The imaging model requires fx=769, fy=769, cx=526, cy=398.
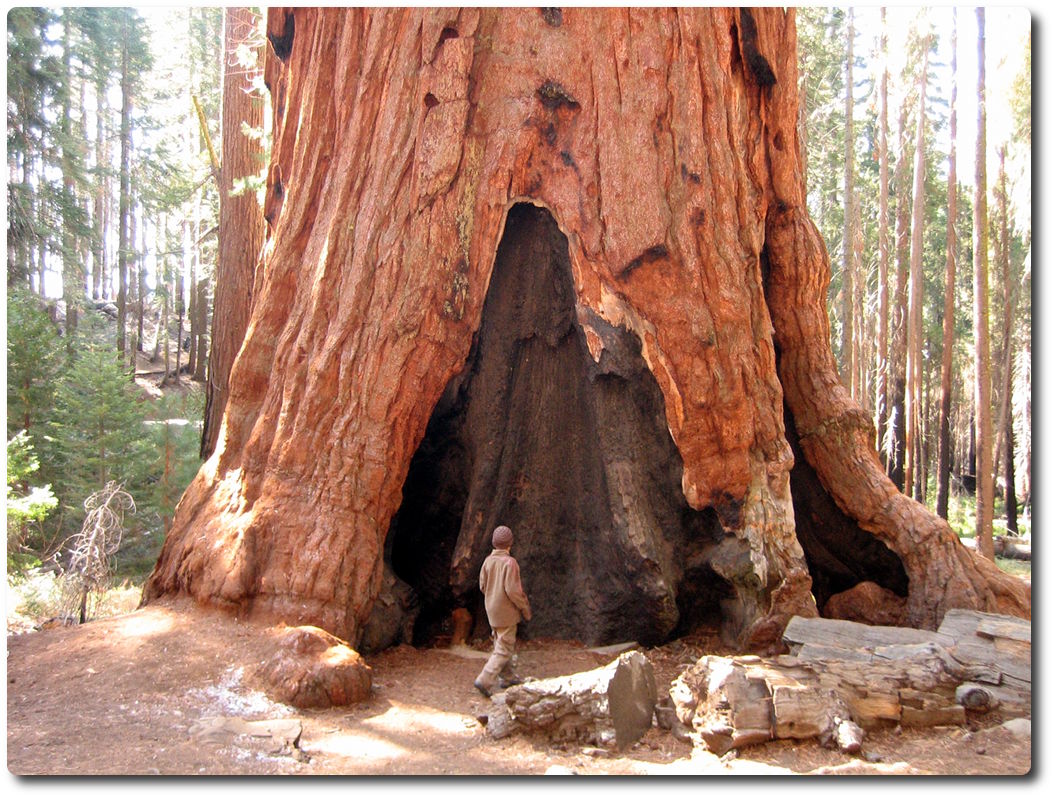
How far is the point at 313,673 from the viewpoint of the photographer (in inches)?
200

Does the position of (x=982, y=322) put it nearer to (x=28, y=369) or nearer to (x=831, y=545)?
(x=831, y=545)

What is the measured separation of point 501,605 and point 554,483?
1994mm

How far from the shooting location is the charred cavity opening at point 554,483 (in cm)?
679

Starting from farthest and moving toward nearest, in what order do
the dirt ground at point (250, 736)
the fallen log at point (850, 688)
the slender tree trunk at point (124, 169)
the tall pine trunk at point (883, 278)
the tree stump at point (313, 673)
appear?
the slender tree trunk at point (124, 169), the tall pine trunk at point (883, 278), the tree stump at point (313, 673), the fallen log at point (850, 688), the dirt ground at point (250, 736)

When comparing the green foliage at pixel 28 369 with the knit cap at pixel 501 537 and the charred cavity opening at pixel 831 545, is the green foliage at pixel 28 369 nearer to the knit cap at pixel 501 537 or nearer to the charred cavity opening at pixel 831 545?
the knit cap at pixel 501 537

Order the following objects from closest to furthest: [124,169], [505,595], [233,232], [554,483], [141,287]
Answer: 1. [505,595]
2. [554,483]
3. [233,232]
4. [124,169]
5. [141,287]

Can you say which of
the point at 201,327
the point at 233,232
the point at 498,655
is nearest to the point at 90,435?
the point at 233,232

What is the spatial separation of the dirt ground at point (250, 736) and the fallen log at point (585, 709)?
0.09 m

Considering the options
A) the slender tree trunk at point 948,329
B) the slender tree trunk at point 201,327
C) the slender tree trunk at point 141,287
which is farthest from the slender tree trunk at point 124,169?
the slender tree trunk at point 948,329

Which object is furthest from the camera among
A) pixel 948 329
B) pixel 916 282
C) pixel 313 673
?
pixel 916 282

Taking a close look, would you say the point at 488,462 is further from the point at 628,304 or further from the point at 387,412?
the point at 628,304

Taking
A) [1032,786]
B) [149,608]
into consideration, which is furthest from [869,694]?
[149,608]

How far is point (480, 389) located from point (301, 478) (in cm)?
194

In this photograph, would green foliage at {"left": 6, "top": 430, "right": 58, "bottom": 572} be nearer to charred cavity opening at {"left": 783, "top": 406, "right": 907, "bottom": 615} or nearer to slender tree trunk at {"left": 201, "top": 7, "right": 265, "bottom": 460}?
slender tree trunk at {"left": 201, "top": 7, "right": 265, "bottom": 460}
